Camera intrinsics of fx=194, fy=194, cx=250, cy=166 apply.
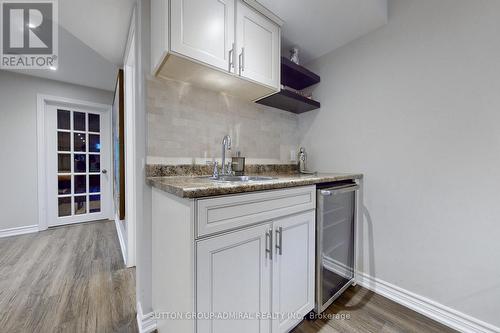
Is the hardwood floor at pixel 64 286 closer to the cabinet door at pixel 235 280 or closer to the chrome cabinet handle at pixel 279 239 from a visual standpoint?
the cabinet door at pixel 235 280

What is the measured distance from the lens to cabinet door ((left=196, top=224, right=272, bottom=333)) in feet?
2.57

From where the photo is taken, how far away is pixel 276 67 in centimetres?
151

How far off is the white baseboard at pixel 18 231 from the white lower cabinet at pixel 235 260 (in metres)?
2.96

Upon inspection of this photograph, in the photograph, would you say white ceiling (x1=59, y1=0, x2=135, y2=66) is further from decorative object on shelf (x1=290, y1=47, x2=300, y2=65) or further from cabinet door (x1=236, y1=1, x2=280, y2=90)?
decorative object on shelf (x1=290, y1=47, x2=300, y2=65)

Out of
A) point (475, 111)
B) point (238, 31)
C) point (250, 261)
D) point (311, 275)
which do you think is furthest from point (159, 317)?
point (475, 111)

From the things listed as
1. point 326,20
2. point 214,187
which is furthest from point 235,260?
point 326,20

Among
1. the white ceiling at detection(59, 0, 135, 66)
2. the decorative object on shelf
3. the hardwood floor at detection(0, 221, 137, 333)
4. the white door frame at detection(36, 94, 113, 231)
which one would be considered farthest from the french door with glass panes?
the decorative object on shelf

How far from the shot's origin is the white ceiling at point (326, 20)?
138 centimetres

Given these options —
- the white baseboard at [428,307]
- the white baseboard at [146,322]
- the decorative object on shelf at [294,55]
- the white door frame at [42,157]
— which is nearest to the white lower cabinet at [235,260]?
the white baseboard at [146,322]

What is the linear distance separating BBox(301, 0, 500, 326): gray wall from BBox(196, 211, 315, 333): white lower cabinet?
2.57ft

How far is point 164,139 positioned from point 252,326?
1166 millimetres

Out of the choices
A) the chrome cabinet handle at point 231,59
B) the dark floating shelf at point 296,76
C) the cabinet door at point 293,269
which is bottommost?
the cabinet door at point 293,269

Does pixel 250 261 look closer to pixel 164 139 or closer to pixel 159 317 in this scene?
pixel 159 317

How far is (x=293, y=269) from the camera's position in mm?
1133
